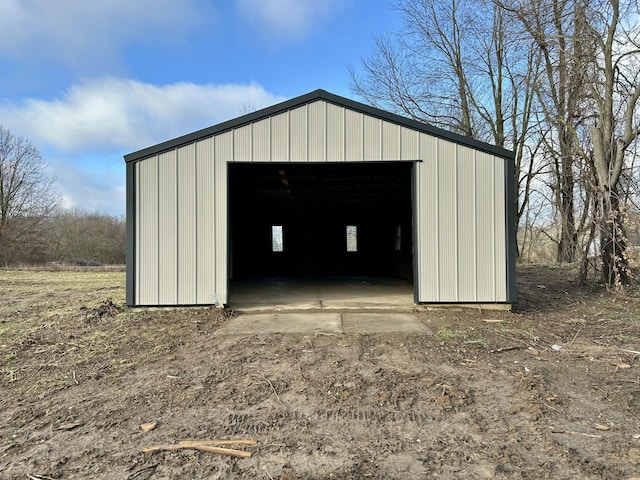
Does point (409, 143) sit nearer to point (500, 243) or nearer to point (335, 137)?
point (335, 137)

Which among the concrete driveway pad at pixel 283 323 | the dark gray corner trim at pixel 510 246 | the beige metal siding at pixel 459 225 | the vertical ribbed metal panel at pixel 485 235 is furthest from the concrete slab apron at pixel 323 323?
the dark gray corner trim at pixel 510 246

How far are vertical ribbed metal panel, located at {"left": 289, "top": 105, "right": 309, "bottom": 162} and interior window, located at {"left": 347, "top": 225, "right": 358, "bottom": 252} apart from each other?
27.5 ft

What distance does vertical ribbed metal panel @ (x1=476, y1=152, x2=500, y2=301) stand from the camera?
605 centimetres

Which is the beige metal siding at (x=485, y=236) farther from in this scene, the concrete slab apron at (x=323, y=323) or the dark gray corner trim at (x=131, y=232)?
the dark gray corner trim at (x=131, y=232)

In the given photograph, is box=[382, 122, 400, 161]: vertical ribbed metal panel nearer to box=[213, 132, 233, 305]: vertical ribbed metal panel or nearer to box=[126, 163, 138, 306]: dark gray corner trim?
box=[213, 132, 233, 305]: vertical ribbed metal panel

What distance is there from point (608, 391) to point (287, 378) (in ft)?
8.50

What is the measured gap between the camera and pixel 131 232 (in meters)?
5.95

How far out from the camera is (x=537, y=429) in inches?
97.3

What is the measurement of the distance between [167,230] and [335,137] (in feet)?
9.89

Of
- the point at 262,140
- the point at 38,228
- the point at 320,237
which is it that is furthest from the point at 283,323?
the point at 38,228

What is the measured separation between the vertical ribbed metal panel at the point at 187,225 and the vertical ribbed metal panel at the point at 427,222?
11.6 ft

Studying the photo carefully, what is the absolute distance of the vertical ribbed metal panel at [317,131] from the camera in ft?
19.9

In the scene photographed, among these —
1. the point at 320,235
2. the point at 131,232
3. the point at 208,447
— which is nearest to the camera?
the point at 208,447

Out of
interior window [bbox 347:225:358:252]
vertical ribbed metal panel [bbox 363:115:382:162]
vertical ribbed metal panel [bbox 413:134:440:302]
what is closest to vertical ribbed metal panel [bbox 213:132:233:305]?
vertical ribbed metal panel [bbox 363:115:382:162]
